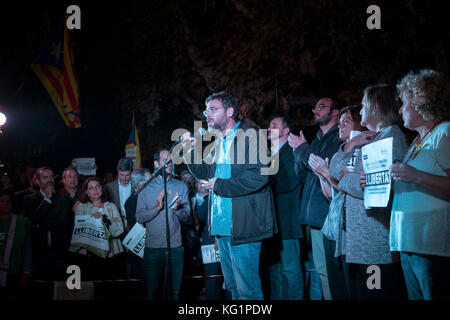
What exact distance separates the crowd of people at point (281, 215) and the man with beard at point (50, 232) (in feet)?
0.05

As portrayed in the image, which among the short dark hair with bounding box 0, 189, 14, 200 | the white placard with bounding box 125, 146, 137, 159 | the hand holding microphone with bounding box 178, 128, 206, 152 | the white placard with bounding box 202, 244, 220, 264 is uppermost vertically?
the white placard with bounding box 125, 146, 137, 159

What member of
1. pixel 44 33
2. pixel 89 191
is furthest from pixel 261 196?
pixel 44 33

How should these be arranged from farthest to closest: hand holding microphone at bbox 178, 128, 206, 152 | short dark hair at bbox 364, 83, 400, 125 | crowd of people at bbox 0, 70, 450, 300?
hand holding microphone at bbox 178, 128, 206, 152, short dark hair at bbox 364, 83, 400, 125, crowd of people at bbox 0, 70, 450, 300

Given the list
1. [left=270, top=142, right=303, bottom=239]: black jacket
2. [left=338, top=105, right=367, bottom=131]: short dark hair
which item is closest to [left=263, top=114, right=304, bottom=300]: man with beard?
[left=270, top=142, right=303, bottom=239]: black jacket

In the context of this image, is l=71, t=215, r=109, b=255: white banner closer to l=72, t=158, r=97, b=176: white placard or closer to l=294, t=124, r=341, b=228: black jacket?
l=294, t=124, r=341, b=228: black jacket

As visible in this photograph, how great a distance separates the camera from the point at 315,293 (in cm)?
482

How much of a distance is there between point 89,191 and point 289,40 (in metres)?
6.13

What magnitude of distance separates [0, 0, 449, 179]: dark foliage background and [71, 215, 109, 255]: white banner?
17.0ft

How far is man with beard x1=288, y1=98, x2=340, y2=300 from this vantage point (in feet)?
13.4

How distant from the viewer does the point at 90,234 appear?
5027mm

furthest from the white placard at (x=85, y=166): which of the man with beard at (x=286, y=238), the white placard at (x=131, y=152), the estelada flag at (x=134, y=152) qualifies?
the man with beard at (x=286, y=238)

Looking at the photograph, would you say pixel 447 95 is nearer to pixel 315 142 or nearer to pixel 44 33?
pixel 315 142

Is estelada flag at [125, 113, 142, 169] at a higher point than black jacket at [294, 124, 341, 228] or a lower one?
higher

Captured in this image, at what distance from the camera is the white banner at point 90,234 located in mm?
4973
